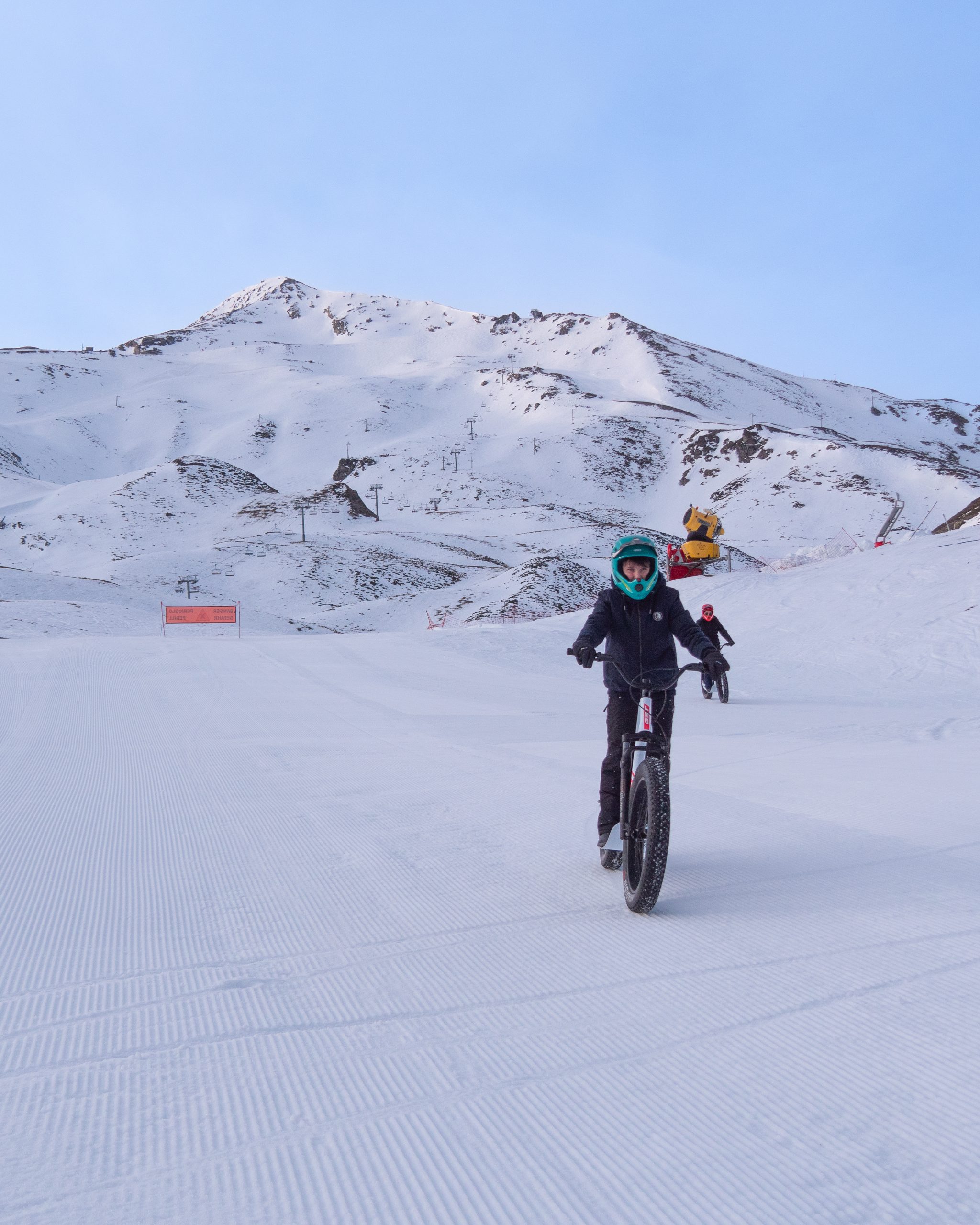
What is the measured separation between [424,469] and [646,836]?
4225 inches

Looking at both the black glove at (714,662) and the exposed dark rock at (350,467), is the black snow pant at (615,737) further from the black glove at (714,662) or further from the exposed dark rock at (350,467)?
the exposed dark rock at (350,467)

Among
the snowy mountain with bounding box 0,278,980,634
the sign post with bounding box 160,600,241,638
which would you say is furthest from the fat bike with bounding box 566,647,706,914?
the snowy mountain with bounding box 0,278,980,634

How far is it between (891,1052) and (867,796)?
14.4 feet

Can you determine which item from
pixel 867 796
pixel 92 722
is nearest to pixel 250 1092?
pixel 867 796

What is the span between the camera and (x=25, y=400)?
494ft

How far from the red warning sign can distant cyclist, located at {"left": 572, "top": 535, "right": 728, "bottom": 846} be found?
2798cm

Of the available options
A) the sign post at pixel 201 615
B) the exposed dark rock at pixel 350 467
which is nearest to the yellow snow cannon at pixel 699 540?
the sign post at pixel 201 615

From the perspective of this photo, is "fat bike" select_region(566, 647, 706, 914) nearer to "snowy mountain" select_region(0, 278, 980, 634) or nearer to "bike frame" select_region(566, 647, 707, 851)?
"bike frame" select_region(566, 647, 707, 851)

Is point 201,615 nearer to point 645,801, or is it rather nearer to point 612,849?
point 612,849

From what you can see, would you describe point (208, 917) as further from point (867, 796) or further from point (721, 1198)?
point (867, 796)

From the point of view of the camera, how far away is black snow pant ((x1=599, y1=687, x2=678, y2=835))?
16.1 ft

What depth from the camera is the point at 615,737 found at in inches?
199

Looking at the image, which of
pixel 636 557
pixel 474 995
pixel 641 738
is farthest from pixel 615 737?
pixel 474 995

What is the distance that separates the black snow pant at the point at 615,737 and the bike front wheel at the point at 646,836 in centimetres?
37
